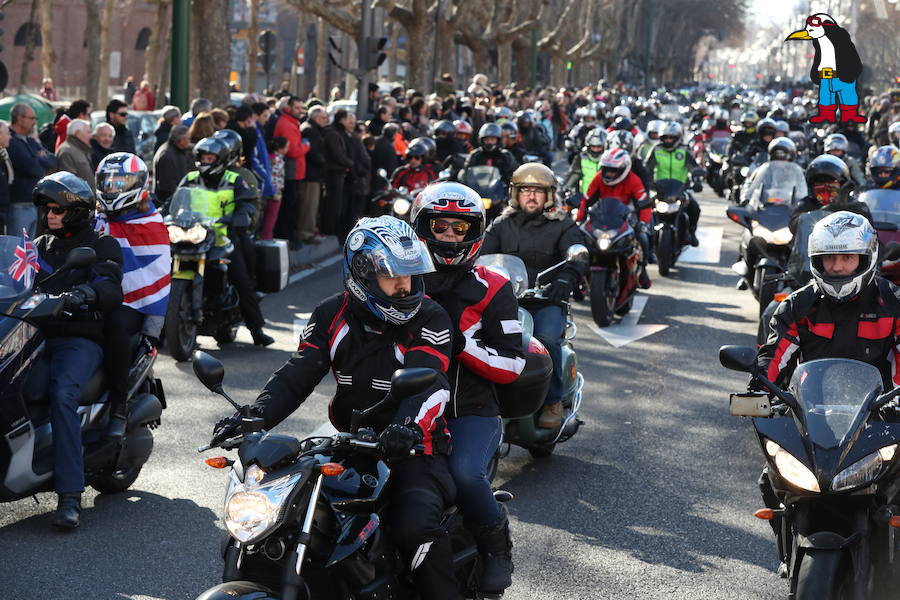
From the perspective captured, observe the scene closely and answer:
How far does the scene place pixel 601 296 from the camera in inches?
547

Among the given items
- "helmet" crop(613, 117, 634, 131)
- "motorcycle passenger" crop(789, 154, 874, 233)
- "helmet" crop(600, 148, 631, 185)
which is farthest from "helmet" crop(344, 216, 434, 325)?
"helmet" crop(613, 117, 634, 131)

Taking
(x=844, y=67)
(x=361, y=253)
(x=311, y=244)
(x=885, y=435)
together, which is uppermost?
(x=844, y=67)

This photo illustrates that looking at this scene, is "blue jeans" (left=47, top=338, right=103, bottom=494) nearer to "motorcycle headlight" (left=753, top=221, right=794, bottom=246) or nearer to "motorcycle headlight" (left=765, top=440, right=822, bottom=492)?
"motorcycle headlight" (left=765, top=440, right=822, bottom=492)

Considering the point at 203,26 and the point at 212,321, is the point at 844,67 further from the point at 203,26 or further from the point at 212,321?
the point at 203,26

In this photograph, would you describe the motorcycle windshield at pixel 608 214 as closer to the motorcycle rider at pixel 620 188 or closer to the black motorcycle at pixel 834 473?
the motorcycle rider at pixel 620 188

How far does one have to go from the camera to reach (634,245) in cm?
1414

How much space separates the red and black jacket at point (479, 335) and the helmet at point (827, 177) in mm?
5851

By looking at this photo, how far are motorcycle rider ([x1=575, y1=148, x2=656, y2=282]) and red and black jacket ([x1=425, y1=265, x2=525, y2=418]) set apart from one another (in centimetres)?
853

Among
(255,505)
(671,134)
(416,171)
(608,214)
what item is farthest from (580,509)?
(671,134)

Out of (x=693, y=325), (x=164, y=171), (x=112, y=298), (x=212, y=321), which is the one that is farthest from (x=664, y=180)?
(x=112, y=298)

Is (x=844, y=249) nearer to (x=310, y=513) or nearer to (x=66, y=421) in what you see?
(x=310, y=513)

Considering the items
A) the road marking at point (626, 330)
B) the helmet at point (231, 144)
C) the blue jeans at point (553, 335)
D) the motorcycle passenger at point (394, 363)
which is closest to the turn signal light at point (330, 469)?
the motorcycle passenger at point (394, 363)

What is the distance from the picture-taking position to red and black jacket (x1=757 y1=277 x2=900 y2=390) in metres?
6.58

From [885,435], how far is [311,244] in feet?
46.1
